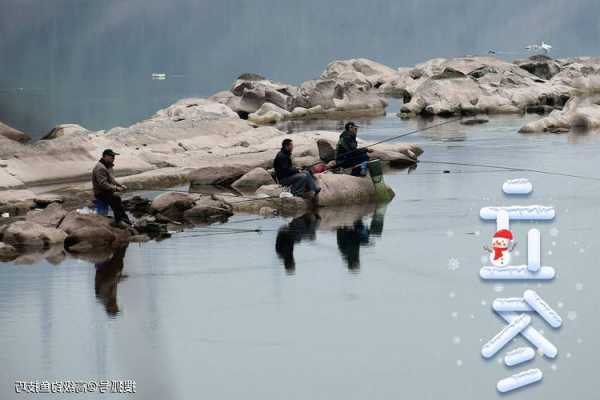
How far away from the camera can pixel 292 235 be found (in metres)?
18.8

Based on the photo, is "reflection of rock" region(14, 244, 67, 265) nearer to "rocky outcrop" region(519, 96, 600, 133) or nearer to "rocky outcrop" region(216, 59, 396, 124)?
"rocky outcrop" region(519, 96, 600, 133)

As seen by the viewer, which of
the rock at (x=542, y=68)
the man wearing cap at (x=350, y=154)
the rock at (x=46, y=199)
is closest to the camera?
the man wearing cap at (x=350, y=154)

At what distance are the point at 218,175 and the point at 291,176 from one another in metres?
5.54

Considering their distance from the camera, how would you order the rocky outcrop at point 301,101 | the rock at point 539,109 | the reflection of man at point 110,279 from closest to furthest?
the reflection of man at point 110,279 → the rock at point 539,109 → the rocky outcrop at point 301,101

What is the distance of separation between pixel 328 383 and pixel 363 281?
4179mm

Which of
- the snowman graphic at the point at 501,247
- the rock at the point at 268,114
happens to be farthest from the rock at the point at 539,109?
the snowman graphic at the point at 501,247

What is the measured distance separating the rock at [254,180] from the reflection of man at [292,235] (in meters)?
4.86

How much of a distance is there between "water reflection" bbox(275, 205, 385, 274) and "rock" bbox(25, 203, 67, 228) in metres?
3.35

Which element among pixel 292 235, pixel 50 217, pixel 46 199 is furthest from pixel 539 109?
pixel 50 217

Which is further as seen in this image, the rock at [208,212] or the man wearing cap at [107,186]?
the rock at [208,212]

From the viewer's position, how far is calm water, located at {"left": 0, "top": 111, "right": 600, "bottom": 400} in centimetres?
1091

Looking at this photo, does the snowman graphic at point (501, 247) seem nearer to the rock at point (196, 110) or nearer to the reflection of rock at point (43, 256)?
the reflection of rock at point (43, 256)

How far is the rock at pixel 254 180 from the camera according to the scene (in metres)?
25.8

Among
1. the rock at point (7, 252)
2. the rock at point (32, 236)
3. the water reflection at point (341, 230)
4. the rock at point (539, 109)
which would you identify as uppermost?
the rock at point (32, 236)
